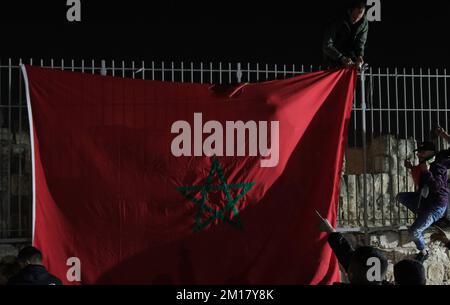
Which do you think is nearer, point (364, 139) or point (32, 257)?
point (32, 257)

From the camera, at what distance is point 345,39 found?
7875 mm

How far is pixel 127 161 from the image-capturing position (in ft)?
23.4

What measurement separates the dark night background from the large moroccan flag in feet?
12.5

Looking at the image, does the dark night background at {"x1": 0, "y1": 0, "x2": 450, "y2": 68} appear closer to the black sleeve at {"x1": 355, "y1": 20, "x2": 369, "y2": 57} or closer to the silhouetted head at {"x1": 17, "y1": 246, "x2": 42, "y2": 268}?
the black sleeve at {"x1": 355, "y1": 20, "x2": 369, "y2": 57}

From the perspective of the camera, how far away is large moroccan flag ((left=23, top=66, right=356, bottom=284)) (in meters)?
7.02

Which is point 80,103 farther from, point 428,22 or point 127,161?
point 428,22

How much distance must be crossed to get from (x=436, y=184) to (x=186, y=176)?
2.62 metres

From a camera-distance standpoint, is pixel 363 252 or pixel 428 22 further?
pixel 428 22

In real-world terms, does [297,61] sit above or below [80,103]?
above

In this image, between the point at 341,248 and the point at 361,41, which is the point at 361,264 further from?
the point at 361,41

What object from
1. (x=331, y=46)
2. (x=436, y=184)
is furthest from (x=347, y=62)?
(x=436, y=184)

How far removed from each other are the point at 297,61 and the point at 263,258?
4747mm
